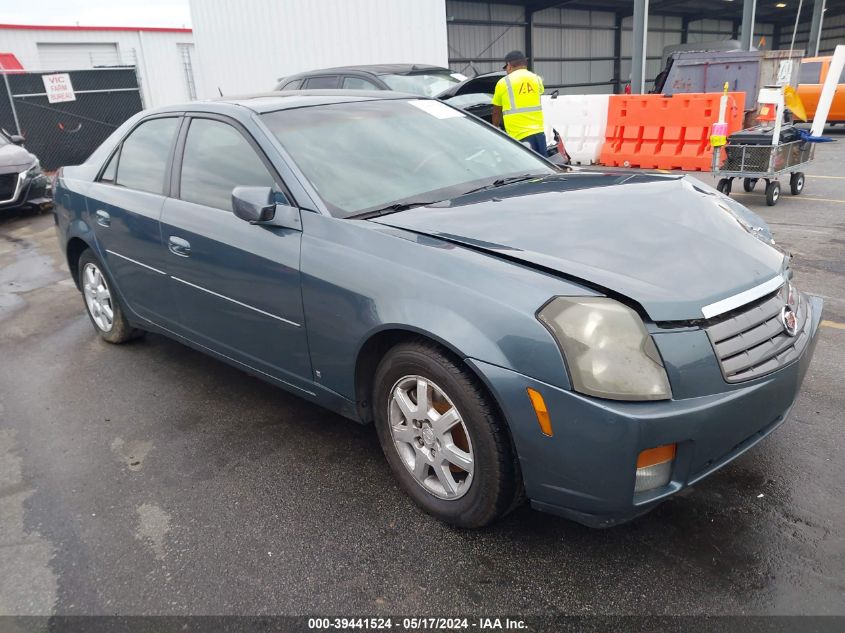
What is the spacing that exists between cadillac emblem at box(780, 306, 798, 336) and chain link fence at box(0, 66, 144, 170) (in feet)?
50.3

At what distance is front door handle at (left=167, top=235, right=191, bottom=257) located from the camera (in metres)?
3.45

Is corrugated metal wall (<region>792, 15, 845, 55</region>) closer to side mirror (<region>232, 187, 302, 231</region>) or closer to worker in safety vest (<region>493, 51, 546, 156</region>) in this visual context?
worker in safety vest (<region>493, 51, 546, 156</region>)

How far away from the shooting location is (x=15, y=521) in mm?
2855

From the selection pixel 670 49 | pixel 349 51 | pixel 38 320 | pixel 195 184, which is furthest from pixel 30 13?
pixel 195 184

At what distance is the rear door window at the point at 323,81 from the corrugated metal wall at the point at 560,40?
547 inches

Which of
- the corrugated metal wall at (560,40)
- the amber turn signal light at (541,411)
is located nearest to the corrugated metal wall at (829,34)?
the corrugated metal wall at (560,40)

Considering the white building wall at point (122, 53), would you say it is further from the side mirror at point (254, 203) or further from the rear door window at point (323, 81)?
the side mirror at point (254, 203)

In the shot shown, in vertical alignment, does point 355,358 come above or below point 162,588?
above

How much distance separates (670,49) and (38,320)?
2606 cm

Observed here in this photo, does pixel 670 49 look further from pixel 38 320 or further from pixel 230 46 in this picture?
pixel 38 320

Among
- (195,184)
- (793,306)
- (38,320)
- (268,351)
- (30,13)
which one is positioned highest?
(30,13)

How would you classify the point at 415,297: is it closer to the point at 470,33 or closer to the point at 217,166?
the point at 217,166

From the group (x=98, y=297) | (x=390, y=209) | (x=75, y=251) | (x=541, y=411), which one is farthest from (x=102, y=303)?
(x=541, y=411)

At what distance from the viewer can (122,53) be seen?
82.5 feet
